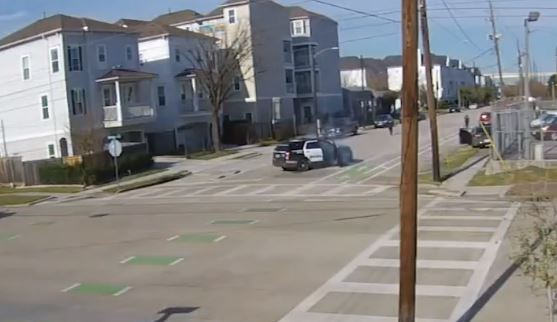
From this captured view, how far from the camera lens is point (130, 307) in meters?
13.5

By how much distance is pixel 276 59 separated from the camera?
7788 centimetres

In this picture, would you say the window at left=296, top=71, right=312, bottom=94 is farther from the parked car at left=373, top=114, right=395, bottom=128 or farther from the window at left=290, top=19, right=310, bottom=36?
the parked car at left=373, top=114, right=395, bottom=128

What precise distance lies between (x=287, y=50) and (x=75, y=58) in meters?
31.7

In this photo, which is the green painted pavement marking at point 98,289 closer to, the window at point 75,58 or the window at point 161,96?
the window at point 75,58

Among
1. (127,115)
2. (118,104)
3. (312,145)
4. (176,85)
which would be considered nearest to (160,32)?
(176,85)

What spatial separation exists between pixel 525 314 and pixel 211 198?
2168cm

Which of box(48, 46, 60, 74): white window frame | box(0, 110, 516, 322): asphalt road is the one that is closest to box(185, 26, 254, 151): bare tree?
box(48, 46, 60, 74): white window frame

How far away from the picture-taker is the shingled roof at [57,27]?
2079 inches

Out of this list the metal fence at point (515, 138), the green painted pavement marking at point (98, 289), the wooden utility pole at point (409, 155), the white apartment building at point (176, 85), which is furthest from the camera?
the white apartment building at point (176, 85)

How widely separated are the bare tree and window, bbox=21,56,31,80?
13.4 metres

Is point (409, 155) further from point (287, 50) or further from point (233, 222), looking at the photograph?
point (287, 50)

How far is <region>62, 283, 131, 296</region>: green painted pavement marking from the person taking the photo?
14.8 m

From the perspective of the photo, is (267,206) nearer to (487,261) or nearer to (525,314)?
(487,261)

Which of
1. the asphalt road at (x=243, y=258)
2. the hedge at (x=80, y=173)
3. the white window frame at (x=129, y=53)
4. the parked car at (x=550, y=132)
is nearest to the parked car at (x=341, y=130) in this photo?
the white window frame at (x=129, y=53)
